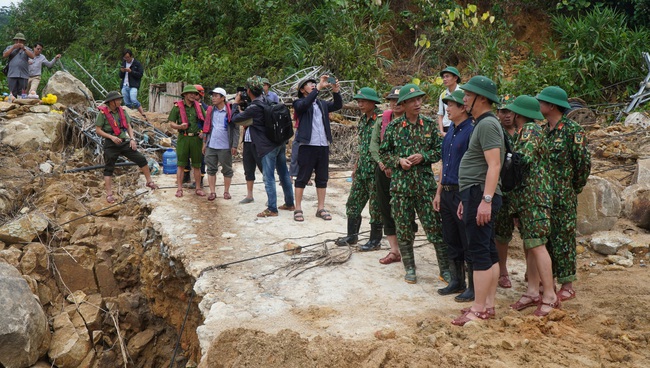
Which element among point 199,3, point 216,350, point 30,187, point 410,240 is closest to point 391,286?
point 410,240

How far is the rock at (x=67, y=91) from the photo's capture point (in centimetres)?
1220

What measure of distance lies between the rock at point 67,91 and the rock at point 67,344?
6.62m

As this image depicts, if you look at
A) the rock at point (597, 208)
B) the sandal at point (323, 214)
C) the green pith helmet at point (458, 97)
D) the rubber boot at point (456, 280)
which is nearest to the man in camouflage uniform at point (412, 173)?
the rubber boot at point (456, 280)

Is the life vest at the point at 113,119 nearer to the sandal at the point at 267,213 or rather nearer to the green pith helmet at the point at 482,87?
the sandal at the point at 267,213

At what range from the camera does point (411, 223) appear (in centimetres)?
527

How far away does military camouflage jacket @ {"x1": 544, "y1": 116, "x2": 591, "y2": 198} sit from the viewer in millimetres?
4648

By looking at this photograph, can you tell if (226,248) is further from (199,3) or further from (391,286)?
(199,3)

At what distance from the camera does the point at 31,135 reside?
1041cm

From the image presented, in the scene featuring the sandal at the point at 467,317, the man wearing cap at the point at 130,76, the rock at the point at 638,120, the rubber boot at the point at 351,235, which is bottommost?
the sandal at the point at 467,317

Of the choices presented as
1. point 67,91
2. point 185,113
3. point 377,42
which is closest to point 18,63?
point 67,91

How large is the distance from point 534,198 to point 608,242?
2.05m

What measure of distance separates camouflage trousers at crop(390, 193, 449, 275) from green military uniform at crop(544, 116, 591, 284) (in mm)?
896

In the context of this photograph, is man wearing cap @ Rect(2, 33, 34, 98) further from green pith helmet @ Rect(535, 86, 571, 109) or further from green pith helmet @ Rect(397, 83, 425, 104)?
green pith helmet @ Rect(535, 86, 571, 109)

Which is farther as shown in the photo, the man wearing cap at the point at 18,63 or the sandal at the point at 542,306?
the man wearing cap at the point at 18,63
